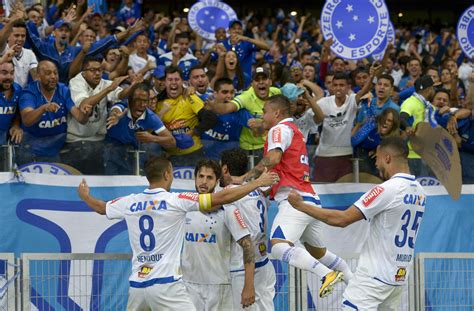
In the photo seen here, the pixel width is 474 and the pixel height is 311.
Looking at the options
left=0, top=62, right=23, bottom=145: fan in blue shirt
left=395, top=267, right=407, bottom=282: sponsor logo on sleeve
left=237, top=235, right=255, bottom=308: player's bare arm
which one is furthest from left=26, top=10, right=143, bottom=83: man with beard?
left=395, top=267, right=407, bottom=282: sponsor logo on sleeve

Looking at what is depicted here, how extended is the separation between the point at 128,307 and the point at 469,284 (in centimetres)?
390

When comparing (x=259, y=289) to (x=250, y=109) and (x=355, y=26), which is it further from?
(x=355, y=26)

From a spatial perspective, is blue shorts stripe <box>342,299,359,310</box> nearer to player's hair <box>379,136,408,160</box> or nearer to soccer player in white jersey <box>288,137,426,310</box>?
soccer player in white jersey <box>288,137,426,310</box>

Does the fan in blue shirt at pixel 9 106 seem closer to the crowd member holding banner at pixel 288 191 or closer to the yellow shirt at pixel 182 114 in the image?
the yellow shirt at pixel 182 114

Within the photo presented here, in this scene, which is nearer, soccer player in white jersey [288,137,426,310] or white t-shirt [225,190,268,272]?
soccer player in white jersey [288,137,426,310]

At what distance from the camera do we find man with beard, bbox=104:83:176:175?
476 inches

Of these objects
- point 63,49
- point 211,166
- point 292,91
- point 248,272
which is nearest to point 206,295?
point 248,272

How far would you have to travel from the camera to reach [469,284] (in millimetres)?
11922

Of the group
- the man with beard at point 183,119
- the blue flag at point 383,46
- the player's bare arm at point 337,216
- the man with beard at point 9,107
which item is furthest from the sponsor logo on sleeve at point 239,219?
the blue flag at point 383,46

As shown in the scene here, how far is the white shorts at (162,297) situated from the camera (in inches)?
388

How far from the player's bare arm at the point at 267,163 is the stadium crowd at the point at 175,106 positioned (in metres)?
1.39

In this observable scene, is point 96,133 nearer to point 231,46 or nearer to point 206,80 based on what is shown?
point 206,80

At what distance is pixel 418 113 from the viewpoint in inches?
547

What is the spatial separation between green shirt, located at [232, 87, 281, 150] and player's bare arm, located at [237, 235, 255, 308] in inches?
104
